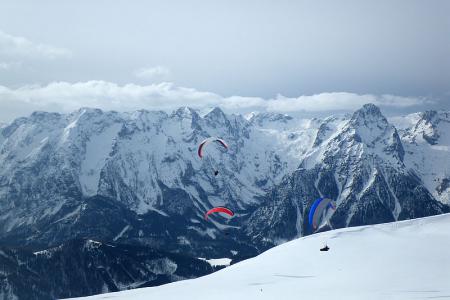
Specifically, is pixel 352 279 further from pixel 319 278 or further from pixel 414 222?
pixel 414 222

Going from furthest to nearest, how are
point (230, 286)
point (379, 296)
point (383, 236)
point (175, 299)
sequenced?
point (383, 236), point (230, 286), point (175, 299), point (379, 296)

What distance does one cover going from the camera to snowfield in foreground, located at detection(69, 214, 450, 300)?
70.4 metres

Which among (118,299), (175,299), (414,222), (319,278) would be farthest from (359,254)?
(118,299)

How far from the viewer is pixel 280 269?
294 feet

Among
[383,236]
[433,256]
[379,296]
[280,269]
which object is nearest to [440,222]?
[383,236]

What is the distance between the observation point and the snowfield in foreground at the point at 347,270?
7038 cm

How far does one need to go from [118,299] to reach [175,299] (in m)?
12.0

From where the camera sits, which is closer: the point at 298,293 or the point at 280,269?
the point at 298,293

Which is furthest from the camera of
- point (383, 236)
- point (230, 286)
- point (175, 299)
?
point (383, 236)

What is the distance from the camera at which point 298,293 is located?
70.5m

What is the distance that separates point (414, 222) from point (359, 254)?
22.6 m

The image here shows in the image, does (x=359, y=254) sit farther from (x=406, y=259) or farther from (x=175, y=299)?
(x=175, y=299)

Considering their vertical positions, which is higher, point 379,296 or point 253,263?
point 379,296

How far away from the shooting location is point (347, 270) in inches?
3243
